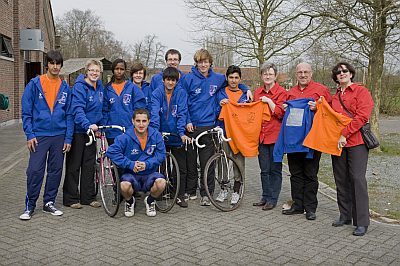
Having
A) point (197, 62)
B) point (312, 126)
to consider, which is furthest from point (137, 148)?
point (312, 126)

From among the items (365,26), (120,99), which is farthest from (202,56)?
(365,26)

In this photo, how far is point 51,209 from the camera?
6.67 metres

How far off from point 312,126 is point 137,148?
90.5 inches

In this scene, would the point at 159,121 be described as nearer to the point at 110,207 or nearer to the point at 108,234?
the point at 110,207

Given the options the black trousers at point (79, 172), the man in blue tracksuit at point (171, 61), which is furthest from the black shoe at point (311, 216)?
the black trousers at point (79, 172)

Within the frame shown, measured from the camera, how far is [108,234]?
19.0 ft

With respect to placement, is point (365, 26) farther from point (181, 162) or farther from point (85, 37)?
point (85, 37)

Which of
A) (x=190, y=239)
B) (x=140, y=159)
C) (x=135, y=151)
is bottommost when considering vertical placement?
(x=190, y=239)

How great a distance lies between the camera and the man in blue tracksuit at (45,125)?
6.46 metres

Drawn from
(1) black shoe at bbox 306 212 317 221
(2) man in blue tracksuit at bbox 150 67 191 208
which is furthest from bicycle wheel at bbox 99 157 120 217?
(1) black shoe at bbox 306 212 317 221

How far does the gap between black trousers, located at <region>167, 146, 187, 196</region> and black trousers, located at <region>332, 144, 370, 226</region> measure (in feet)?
7.30

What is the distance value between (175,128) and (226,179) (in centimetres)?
106

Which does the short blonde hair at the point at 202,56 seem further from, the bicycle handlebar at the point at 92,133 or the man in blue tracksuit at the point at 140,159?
the bicycle handlebar at the point at 92,133

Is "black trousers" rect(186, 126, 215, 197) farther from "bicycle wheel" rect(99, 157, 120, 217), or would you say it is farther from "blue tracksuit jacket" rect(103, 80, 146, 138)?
"bicycle wheel" rect(99, 157, 120, 217)
